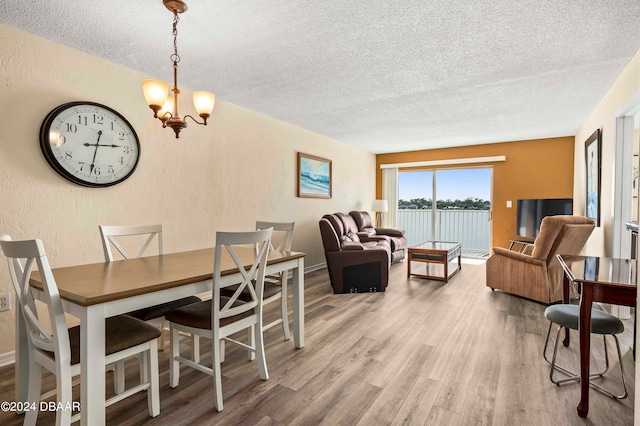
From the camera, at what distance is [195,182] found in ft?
11.6

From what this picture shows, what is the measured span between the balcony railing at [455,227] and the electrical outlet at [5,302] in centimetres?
663

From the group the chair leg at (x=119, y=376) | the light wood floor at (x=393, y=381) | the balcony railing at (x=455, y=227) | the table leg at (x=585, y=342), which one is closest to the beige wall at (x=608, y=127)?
the light wood floor at (x=393, y=381)

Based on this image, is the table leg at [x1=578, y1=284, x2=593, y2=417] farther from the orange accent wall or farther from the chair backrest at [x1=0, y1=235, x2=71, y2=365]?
the orange accent wall

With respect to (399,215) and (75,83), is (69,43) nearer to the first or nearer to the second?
(75,83)

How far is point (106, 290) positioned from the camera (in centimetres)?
150

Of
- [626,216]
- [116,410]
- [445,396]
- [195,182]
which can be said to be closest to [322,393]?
[445,396]

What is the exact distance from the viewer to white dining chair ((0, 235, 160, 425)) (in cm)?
139

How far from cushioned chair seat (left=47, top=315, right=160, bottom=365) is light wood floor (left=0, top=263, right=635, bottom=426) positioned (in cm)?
46

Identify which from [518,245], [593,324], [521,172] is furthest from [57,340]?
[521,172]

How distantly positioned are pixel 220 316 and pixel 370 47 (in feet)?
7.14

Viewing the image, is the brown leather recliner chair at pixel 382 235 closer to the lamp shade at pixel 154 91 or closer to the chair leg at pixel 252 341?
the chair leg at pixel 252 341

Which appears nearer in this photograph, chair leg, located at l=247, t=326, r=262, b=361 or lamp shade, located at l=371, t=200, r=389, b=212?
chair leg, located at l=247, t=326, r=262, b=361

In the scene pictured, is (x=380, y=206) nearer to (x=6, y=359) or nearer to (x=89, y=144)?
(x=89, y=144)

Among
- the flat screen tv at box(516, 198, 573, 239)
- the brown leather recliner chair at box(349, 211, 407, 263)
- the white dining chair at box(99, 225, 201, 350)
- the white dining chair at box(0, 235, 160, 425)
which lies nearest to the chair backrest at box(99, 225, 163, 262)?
the white dining chair at box(99, 225, 201, 350)
